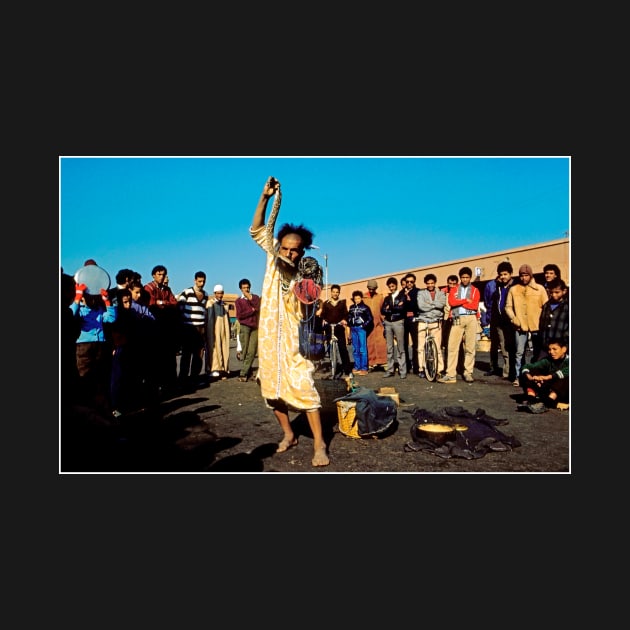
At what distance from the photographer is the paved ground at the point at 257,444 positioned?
11.7ft

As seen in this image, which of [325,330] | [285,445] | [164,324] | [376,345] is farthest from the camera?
[376,345]

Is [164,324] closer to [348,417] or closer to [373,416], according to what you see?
[348,417]

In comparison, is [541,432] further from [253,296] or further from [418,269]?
[418,269]

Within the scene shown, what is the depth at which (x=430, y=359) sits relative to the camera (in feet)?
25.5

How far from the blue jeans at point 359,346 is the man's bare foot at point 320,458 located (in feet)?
17.7

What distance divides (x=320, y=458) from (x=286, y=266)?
1574mm

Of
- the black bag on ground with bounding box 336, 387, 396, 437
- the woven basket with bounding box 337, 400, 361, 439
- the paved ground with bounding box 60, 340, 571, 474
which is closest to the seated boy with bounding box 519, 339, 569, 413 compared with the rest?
the paved ground with bounding box 60, 340, 571, 474

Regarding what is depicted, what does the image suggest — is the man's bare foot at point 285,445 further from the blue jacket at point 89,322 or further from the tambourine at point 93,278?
the tambourine at point 93,278

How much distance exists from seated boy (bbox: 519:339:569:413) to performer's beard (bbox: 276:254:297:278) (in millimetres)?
3455

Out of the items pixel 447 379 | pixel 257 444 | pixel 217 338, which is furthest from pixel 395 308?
pixel 257 444

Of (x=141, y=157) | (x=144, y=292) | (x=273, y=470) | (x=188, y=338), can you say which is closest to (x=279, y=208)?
(x=141, y=157)

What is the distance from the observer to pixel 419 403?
5.82 meters

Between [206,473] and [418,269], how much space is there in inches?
532

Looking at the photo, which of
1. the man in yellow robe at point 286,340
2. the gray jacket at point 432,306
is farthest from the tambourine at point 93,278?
the gray jacket at point 432,306
